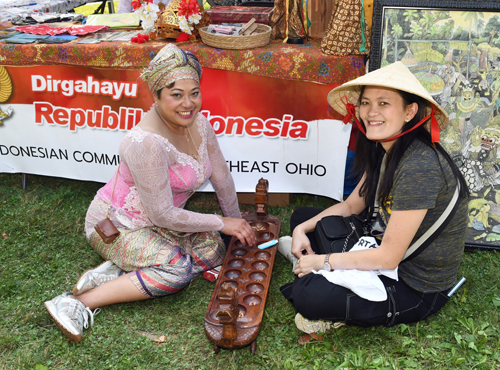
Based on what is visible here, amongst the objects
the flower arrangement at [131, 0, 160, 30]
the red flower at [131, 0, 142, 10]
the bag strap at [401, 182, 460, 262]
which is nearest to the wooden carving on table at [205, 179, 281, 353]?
the bag strap at [401, 182, 460, 262]

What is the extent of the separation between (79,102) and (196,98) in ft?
4.87

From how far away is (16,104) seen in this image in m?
3.66

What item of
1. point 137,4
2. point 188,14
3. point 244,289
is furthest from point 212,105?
point 244,289

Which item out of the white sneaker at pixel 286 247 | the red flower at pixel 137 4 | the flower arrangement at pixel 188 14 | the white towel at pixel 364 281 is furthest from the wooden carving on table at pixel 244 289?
the red flower at pixel 137 4

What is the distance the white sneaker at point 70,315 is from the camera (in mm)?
2373

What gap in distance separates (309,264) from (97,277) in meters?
1.20

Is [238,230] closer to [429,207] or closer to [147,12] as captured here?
[429,207]

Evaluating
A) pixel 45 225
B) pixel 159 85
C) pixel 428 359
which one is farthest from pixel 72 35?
pixel 428 359

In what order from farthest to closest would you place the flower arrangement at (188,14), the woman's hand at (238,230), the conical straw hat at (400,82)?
the flower arrangement at (188,14), the woman's hand at (238,230), the conical straw hat at (400,82)

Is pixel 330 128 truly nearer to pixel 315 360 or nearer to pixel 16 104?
pixel 315 360

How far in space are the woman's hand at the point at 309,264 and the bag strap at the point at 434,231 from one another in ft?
1.31

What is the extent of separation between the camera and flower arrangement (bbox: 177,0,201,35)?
3.29 metres

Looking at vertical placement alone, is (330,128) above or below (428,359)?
above

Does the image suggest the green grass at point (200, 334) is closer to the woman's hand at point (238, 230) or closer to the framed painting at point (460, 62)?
the woman's hand at point (238, 230)
